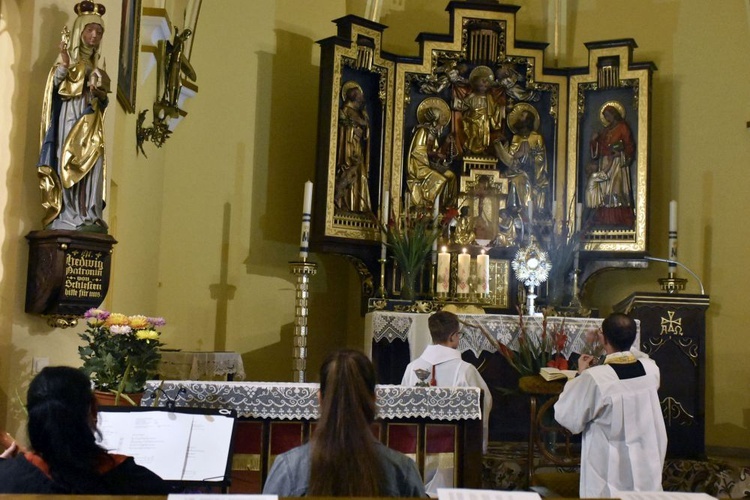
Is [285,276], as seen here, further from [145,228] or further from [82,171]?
[82,171]

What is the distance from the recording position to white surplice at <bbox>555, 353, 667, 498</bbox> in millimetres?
4996

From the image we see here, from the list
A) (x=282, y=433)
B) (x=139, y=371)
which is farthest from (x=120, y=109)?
(x=282, y=433)

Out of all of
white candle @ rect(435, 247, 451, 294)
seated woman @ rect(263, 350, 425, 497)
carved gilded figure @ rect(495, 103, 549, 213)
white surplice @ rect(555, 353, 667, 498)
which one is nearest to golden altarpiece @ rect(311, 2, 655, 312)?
carved gilded figure @ rect(495, 103, 549, 213)

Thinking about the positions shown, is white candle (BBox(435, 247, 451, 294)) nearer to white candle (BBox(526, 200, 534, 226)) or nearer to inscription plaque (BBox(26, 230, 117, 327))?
white candle (BBox(526, 200, 534, 226))

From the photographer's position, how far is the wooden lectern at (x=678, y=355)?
8859 mm

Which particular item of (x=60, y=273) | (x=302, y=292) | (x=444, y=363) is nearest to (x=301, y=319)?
(x=302, y=292)

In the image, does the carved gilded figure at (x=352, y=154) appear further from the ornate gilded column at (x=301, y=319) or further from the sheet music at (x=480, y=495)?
the sheet music at (x=480, y=495)

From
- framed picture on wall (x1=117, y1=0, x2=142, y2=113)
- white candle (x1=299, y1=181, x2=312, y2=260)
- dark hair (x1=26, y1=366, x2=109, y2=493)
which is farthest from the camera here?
white candle (x1=299, y1=181, x2=312, y2=260)

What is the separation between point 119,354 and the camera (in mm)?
5246

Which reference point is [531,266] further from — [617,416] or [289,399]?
[289,399]

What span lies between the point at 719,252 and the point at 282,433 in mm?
7092

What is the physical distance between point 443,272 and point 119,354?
490 centimetres

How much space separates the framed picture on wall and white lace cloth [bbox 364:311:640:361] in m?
3.03

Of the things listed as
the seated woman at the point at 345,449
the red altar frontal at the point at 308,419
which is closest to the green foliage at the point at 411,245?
the red altar frontal at the point at 308,419
